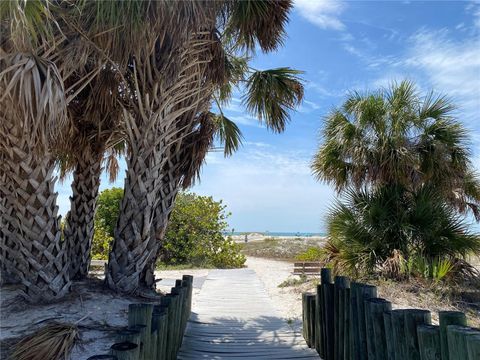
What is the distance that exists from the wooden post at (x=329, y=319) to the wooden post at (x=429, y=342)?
66.7 inches

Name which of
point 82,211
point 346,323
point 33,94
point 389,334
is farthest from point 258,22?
point 389,334

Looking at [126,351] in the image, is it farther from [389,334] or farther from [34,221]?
[34,221]

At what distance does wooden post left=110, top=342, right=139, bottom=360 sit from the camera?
2.26 m

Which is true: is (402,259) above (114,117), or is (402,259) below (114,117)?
below

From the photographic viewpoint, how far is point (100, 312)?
5.09 meters

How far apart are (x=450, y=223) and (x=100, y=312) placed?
749 centimetres

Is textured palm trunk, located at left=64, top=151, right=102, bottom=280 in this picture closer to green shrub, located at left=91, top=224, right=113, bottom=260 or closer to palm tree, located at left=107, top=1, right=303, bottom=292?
palm tree, located at left=107, top=1, right=303, bottom=292

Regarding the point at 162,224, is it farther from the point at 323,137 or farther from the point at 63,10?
the point at 323,137

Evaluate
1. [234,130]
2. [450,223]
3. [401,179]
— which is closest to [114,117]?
[234,130]

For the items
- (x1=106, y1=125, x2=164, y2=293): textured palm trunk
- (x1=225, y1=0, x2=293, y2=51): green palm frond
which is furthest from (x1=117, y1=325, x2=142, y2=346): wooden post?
(x1=225, y1=0, x2=293, y2=51): green palm frond

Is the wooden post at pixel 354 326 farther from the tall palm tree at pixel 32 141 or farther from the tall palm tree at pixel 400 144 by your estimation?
the tall palm tree at pixel 400 144

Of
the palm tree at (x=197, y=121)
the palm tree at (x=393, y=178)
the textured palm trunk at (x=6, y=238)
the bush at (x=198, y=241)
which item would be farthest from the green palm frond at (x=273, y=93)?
the bush at (x=198, y=241)

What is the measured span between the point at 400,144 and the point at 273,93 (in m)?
3.57

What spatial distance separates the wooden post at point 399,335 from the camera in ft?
8.62
